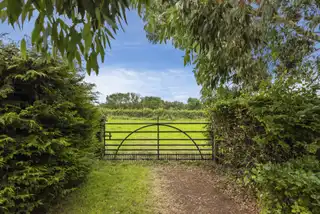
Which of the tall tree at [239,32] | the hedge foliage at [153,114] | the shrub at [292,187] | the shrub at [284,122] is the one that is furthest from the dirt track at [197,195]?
the hedge foliage at [153,114]

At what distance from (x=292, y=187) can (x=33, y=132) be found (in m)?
2.73

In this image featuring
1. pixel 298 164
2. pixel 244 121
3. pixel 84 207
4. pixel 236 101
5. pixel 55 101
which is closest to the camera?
pixel 298 164

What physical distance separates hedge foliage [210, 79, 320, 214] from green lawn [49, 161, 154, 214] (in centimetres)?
167

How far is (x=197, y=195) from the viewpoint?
3414mm

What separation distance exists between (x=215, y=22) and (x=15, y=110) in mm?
2595

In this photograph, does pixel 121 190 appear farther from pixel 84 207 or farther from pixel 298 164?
pixel 298 164

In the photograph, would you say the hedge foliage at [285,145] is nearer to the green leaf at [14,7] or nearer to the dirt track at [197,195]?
the dirt track at [197,195]

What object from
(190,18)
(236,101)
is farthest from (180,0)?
(236,101)

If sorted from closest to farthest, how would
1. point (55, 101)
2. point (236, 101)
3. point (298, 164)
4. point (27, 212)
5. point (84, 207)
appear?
point (298, 164)
point (27, 212)
point (55, 101)
point (84, 207)
point (236, 101)

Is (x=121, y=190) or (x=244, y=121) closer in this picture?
(x=244, y=121)

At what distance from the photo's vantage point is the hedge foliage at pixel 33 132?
7.50 feet

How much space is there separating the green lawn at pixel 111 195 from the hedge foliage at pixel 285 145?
1.67m

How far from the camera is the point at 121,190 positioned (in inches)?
137

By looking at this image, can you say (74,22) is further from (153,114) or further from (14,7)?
(153,114)
